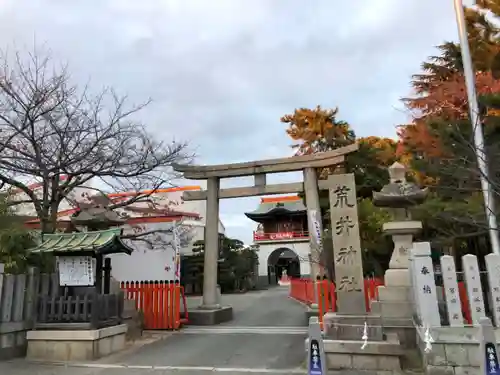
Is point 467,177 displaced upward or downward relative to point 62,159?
downward

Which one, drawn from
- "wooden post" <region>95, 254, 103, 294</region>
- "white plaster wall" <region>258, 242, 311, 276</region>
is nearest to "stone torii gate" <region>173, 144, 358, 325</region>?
"wooden post" <region>95, 254, 103, 294</region>

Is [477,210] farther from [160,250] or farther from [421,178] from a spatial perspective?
[160,250]

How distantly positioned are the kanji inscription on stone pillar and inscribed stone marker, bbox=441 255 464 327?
1.45 meters

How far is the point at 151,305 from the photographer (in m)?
11.5

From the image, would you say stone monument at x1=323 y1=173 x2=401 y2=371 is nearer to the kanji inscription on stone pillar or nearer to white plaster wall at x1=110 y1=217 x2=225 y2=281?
the kanji inscription on stone pillar

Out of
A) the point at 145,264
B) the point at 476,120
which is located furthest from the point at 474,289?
the point at 145,264

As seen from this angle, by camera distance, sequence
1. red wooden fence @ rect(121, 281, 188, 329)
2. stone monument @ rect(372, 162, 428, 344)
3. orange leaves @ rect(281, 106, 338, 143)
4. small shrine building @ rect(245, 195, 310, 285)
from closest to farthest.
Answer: stone monument @ rect(372, 162, 428, 344)
red wooden fence @ rect(121, 281, 188, 329)
orange leaves @ rect(281, 106, 338, 143)
small shrine building @ rect(245, 195, 310, 285)

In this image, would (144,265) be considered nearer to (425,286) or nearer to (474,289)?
(425,286)

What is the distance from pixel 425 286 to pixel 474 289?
0.80 m


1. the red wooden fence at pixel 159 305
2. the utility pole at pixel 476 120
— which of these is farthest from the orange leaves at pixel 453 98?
the red wooden fence at pixel 159 305

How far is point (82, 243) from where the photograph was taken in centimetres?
848

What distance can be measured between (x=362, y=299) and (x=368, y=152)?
16.0 metres

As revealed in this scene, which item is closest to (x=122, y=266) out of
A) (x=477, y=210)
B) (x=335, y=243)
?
(x=335, y=243)

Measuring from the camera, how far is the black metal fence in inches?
316
